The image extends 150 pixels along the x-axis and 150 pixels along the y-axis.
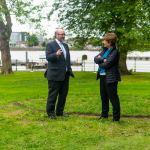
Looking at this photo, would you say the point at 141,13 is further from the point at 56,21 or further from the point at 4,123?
the point at 4,123

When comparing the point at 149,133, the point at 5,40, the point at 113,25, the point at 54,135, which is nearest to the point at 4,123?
the point at 54,135

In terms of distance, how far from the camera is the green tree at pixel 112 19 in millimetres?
27434

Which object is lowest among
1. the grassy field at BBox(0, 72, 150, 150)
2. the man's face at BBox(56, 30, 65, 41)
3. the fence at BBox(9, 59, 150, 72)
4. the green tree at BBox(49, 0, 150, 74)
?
the fence at BBox(9, 59, 150, 72)

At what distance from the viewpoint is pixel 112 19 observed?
29.9 metres

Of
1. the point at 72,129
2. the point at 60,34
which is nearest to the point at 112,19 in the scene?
the point at 60,34

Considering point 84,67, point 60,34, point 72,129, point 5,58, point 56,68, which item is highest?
point 60,34

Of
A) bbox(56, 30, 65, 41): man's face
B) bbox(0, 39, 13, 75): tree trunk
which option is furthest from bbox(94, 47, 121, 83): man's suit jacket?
bbox(0, 39, 13, 75): tree trunk

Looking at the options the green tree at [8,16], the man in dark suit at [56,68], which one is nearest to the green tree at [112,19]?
the green tree at [8,16]

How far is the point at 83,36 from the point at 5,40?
595 cm

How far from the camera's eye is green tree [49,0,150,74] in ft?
90.0

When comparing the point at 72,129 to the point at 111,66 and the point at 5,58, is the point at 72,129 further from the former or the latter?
the point at 5,58

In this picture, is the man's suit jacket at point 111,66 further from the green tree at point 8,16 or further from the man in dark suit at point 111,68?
the green tree at point 8,16

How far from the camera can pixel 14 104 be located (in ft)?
44.8

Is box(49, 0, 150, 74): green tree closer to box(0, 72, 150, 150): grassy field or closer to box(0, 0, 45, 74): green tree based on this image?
box(0, 0, 45, 74): green tree
